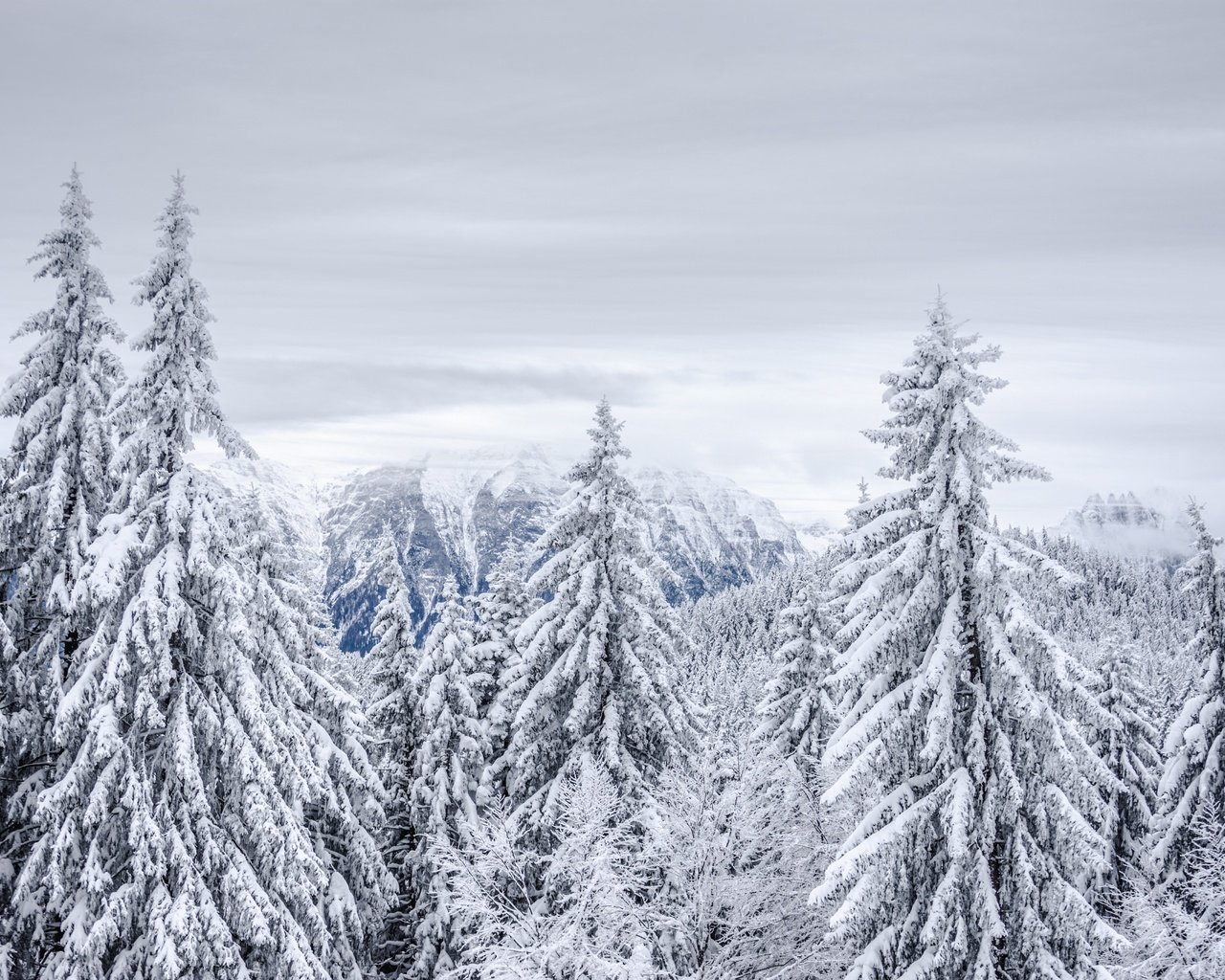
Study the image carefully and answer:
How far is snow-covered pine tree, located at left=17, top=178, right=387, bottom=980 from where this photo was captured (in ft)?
54.2

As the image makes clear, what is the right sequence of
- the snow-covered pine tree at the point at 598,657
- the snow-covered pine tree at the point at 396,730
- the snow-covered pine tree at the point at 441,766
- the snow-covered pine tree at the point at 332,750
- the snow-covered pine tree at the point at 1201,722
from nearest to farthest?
the snow-covered pine tree at the point at 332,750 → the snow-covered pine tree at the point at 598,657 → the snow-covered pine tree at the point at 1201,722 → the snow-covered pine tree at the point at 441,766 → the snow-covered pine tree at the point at 396,730

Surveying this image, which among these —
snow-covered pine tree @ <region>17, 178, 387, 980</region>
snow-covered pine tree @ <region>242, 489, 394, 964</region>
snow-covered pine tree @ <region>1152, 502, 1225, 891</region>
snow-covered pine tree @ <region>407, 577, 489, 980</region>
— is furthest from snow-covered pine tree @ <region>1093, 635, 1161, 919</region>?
snow-covered pine tree @ <region>17, 178, 387, 980</region>

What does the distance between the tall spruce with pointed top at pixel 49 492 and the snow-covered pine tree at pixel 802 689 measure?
1837cm

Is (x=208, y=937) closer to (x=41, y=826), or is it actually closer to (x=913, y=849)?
(x=41, y=826)

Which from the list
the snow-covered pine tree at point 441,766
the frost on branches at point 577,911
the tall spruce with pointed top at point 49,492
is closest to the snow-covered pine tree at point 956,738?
the frost on branches at point 577,911

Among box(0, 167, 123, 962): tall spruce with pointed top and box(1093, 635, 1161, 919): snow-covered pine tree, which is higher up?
box(0, 167, 123, 962): tall spruce with pointed top

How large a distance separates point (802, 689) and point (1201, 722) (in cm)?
1054

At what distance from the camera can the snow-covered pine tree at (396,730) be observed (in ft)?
98.1

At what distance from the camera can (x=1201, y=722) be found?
25516mm

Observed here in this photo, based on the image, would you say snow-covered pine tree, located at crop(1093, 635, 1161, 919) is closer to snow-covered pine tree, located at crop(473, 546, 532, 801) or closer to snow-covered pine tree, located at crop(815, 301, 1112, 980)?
snow-covered pine tree, located at crop(815, 301, 1112, 980)

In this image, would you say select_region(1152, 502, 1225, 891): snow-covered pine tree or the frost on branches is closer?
the frost on branches

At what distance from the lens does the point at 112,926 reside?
16047 mm

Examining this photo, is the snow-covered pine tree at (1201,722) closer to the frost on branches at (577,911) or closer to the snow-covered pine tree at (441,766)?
the frost on branches at (577,911)

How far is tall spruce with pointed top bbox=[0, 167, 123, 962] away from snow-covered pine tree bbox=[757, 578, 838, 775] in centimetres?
1837
